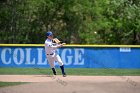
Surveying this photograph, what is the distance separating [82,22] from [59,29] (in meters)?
2.10

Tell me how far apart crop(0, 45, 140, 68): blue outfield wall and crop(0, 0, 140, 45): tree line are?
13.6 meters

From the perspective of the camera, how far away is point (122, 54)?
21.8 m

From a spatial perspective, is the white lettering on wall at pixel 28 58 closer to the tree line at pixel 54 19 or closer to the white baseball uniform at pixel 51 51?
the white baseball uniform at pixel 51 51

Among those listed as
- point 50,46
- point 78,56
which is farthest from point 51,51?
point 78,56

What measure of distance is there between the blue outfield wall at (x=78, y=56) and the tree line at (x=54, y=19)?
13.6 metres

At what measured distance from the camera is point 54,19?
3619cm

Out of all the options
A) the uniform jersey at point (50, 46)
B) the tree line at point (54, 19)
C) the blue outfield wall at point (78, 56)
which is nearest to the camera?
the uniform jersey at point (50, 46)

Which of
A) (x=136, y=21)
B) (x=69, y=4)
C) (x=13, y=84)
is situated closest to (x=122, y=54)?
(x=13, y=84)

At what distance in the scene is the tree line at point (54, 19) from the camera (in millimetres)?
35156

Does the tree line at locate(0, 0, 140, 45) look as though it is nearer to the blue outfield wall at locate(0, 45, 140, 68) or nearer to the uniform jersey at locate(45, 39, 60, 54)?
the blue outfield wall at locate(0, 45, 140, 68)

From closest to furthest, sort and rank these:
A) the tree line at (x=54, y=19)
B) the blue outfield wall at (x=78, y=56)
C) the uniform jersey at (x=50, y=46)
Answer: the uniform jersey at (x=50, y=46)
the blue outfield wall at (x=78, y=56)
the tree line at (x=54, y=19)

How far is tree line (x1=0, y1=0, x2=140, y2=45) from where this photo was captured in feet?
115

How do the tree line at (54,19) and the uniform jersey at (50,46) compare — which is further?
the tree line at (54,19)

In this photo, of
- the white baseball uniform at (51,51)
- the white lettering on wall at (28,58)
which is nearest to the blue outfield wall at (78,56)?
the white lettering on wall at (28,58)
